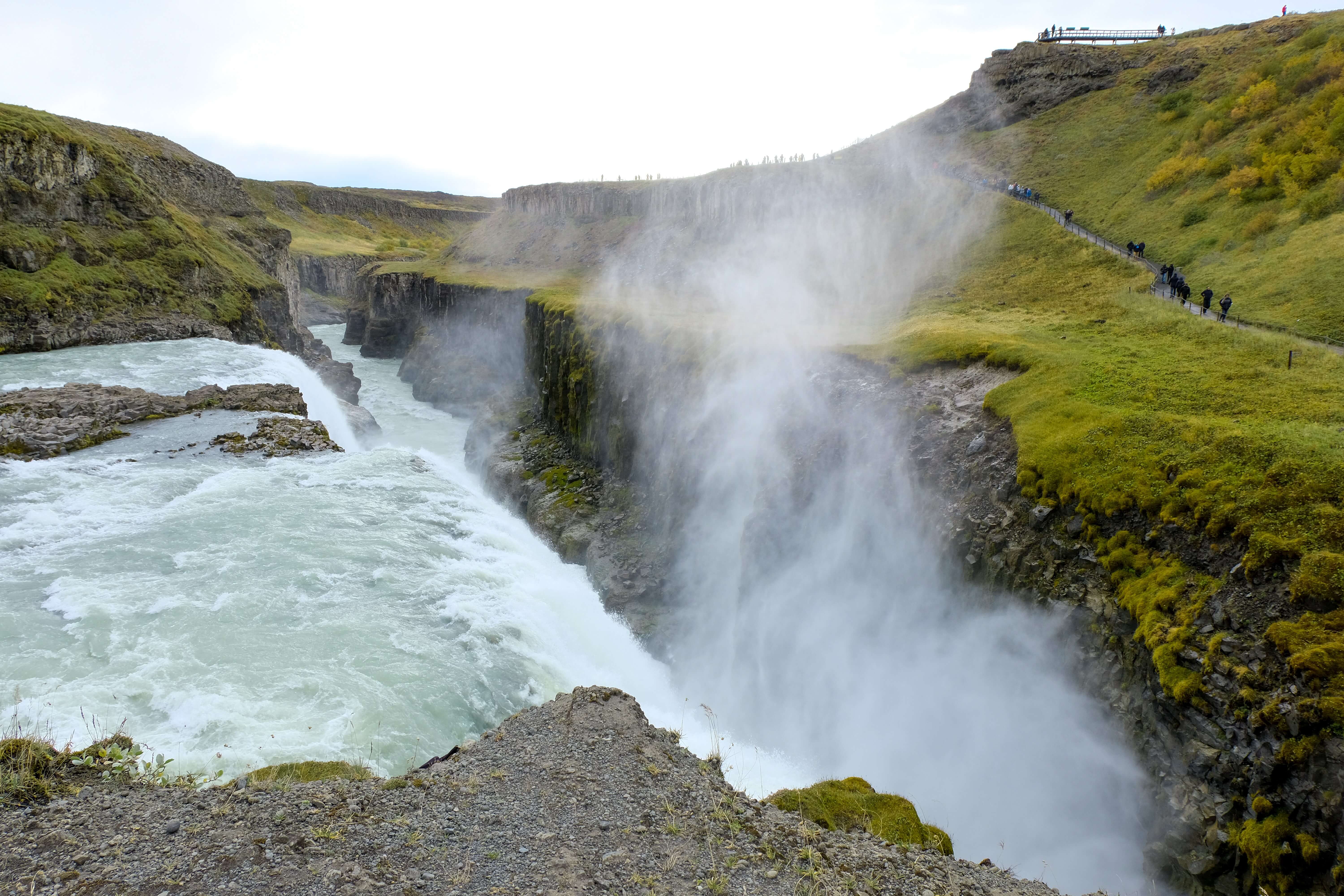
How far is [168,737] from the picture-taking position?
12258mm

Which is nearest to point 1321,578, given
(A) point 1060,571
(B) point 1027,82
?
(A) point 1060,571

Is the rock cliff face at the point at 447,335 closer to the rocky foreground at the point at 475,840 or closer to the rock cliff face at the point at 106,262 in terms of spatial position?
the rock cliff face at the point at 106,262

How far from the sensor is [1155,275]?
30656 millimetres

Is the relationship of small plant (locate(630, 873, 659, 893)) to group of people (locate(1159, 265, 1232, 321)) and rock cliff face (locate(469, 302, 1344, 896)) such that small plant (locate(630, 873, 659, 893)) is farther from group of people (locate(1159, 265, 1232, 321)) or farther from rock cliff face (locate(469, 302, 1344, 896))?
group of people (locate(1159, 265, 1232, 321))

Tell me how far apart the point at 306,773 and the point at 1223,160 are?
47861 mm

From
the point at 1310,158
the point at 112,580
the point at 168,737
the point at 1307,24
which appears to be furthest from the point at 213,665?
the point at 1307,24

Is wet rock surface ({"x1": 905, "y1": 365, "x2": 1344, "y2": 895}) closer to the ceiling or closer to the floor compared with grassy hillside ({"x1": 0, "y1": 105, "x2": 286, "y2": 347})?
closer to the floor

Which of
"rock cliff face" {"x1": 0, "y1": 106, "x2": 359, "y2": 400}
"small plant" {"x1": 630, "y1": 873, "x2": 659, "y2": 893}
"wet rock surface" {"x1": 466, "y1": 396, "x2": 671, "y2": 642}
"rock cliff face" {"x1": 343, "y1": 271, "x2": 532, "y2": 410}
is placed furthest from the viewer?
"rock cliff face" {"x1": 343, "y1": 271, "x2": 532, "y2": 410}

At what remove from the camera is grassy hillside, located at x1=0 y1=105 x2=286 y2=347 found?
132 feet

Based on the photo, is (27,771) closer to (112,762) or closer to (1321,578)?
(112,762)

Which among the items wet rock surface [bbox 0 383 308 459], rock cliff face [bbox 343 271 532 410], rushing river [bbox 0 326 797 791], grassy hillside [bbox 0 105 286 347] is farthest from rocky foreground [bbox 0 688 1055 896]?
rock cliff face [bbox 343 271 532 410]

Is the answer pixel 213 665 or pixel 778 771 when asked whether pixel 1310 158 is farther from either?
pixel 213 665

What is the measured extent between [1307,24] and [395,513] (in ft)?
213

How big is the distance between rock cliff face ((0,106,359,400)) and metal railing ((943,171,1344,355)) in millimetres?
52738
